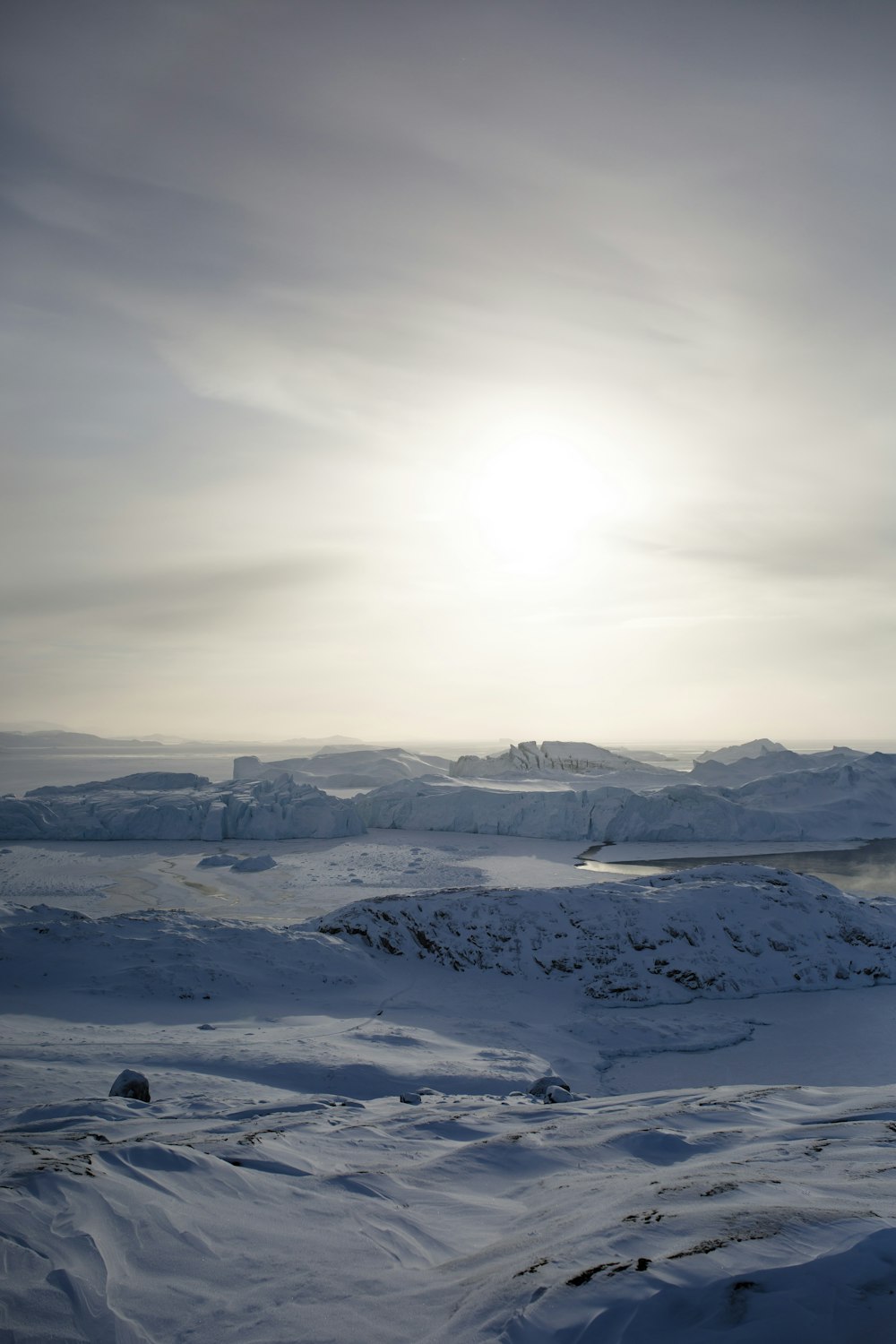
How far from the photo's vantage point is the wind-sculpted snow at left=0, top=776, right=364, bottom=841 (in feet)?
120

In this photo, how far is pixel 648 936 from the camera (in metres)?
15.7

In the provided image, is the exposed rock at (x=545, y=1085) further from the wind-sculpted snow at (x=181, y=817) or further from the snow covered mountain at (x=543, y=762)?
the snow covered mountain at (x=543, y=762)

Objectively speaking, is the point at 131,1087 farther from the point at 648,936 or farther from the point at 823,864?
the point at 823,864

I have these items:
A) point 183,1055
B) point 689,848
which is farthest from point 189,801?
point 183,1055

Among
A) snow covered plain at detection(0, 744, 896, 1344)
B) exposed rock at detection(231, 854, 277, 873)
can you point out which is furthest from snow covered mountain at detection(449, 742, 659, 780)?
snow covered plain at detection(0, 744, 896, 1344)

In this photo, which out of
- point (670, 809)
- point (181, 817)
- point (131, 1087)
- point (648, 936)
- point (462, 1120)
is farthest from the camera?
point (670, 809)

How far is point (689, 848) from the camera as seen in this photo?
35.5 m

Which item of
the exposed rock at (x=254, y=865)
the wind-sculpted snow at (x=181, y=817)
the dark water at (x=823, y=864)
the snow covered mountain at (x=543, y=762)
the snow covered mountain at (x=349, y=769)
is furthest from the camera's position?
the snow covered mountain at (x=349, y=769)

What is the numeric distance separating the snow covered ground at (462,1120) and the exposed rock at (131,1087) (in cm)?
27

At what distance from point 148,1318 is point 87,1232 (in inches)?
28.1

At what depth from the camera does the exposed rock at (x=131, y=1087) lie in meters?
7.25

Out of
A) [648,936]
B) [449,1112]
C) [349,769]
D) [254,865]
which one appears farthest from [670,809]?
[349,769]

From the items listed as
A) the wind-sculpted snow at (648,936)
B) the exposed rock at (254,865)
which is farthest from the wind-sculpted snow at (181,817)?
the wind-sculpted snow at (648,936)

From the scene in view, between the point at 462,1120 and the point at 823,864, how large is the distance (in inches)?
1108
